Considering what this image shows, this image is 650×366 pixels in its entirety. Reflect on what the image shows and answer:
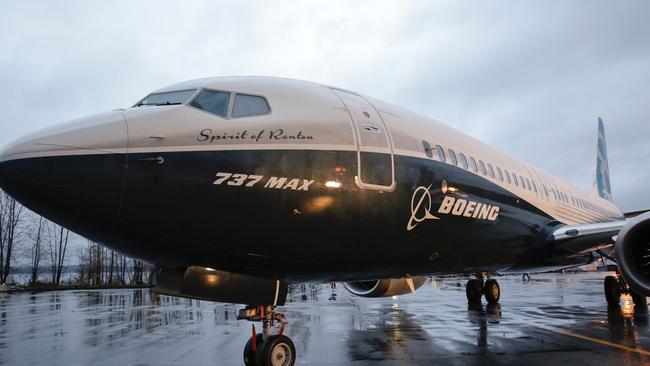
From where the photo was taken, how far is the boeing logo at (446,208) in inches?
253

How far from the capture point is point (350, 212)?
18.5 ft

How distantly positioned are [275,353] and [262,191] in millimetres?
2040

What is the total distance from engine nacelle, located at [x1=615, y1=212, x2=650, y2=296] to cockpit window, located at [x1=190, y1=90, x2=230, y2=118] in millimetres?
6307

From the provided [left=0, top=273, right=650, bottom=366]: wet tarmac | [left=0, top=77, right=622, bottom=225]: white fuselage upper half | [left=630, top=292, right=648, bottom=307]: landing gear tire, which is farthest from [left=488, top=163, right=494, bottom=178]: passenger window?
[left=630, top=292, right=648, bottom=307]: landing gear tire

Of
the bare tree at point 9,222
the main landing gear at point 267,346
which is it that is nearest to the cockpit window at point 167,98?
the main landing gear at point 267,346

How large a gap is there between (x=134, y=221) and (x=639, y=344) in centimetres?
877

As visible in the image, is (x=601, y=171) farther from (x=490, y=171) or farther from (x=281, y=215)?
(x=281, y=215)

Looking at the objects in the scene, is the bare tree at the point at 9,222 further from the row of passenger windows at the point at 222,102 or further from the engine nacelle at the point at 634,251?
the engine nacelle at the point at 634,251

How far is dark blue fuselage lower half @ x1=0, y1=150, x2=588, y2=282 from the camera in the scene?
14.4ft

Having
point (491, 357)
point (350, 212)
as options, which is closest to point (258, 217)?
point (350, 212)

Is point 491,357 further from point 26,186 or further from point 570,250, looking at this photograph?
point 26,186

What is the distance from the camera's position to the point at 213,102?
5555 millimetres

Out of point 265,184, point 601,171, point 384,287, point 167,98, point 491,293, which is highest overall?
point 601,171

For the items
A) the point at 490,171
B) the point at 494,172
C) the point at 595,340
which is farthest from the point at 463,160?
the point at 595,340
